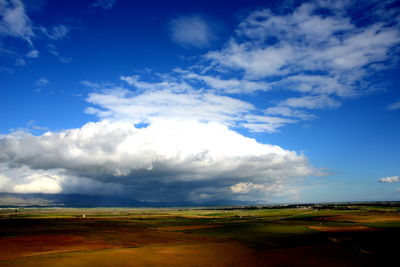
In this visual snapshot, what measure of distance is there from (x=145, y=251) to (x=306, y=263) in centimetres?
2197

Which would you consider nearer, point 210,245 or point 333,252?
point 333,252

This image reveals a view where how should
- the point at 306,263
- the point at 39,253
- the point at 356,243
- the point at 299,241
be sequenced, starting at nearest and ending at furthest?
1. the point at 306,263
2. the point at 39,253
3. the point at 356,243
4. the point at 299,241

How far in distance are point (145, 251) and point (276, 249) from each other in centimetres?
1938

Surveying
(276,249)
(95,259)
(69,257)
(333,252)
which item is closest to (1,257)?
(69,257)

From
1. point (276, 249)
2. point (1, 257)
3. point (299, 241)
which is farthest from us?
point (299, 241)

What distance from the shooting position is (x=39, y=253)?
40.3m

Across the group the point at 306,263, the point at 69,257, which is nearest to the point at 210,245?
the point at 306,263

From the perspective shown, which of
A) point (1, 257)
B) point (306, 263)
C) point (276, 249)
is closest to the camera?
point (306, 263)

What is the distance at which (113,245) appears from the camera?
4806 centimetres

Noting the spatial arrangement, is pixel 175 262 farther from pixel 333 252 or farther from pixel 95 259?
pixel 333 252

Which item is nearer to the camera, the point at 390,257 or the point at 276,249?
the point at 390,257

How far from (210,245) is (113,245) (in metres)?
15.9

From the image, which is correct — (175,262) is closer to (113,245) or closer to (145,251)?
(145,251)

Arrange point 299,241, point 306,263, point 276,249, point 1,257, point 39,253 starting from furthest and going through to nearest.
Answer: point 299,241 < point 276,249 < point 39,253 < point 1,257 < point 306,263
